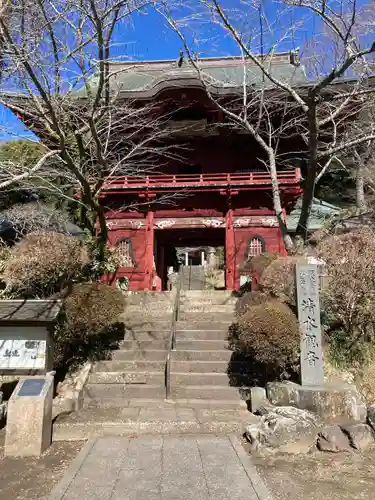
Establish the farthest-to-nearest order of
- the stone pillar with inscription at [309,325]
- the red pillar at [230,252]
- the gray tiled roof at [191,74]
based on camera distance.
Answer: the red pillar at [230,252] < the gray tiled roof at [191,74] < the stone pillar with inscription at [309,325]

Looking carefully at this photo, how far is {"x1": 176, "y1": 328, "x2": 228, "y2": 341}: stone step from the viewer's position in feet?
31.1

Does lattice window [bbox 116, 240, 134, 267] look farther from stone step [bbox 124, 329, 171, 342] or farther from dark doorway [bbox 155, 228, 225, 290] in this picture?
stone step [bbox 124, 329, 171, 342]

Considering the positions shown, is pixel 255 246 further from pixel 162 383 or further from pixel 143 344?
pixel 162 383

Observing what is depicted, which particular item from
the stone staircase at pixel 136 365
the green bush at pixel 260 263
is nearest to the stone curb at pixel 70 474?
the stone staircase at pixel 136 365

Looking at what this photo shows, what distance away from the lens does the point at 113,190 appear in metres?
15.1

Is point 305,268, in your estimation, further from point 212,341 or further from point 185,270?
point 185,270

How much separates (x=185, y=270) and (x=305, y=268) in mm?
20077

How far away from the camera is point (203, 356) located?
28.8 feet

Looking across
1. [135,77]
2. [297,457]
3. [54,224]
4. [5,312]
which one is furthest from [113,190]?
[297,457]

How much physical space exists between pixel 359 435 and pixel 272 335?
6.15ft

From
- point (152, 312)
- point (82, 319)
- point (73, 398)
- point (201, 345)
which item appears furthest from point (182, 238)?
point (73, 398)

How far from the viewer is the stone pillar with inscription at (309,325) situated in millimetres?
6633

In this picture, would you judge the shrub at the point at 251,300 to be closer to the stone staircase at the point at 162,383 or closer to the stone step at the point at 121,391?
the stone staircase at the point at 162,383

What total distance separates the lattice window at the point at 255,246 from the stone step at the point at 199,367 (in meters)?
7.08
